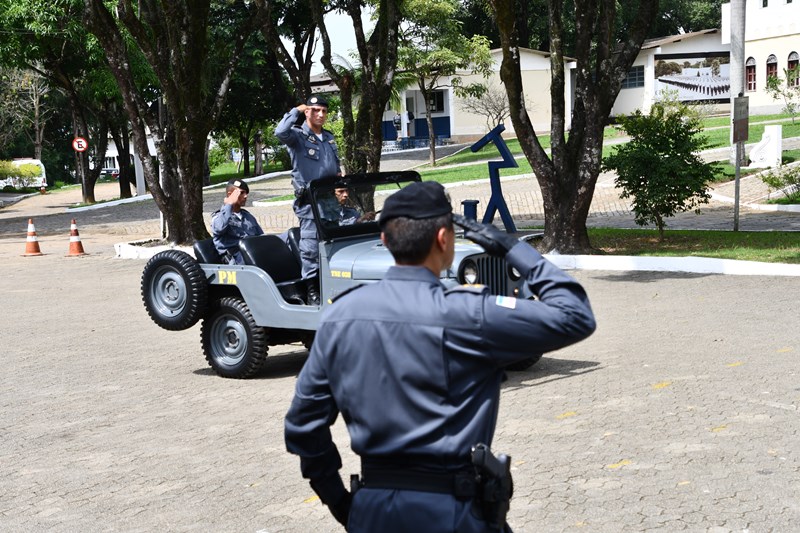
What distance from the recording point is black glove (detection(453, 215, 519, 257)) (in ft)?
10.1

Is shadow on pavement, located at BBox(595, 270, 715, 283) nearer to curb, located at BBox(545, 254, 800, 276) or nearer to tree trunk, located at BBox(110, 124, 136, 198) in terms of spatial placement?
curb, located at BBox(545, 254, 800, 276)

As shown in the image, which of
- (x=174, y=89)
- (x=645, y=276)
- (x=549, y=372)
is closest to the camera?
(x=549, y=372)

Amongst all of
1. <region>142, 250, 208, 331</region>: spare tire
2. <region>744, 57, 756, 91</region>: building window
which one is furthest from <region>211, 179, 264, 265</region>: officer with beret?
<region>744, 57, 756, 91</region>: building window

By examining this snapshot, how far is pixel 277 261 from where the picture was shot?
9.32 meters

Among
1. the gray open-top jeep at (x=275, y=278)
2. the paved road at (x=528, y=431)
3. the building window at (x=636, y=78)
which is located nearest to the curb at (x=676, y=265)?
the paved road at (x=528, y=431)

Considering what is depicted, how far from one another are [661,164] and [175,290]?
29.9 feet

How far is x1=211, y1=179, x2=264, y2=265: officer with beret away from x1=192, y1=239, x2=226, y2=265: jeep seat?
0.13ft

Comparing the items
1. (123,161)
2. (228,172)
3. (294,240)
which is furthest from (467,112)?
(294,240)

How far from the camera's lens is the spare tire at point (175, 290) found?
910 cm

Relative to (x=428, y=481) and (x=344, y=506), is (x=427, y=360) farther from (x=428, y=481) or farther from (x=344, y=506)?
(x=344, y=506)

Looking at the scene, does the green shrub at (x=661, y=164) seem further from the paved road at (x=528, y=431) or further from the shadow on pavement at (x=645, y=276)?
the paved road at (x=528, y=431)

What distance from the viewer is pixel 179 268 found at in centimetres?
913

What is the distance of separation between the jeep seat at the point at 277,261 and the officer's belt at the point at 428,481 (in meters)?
6.11

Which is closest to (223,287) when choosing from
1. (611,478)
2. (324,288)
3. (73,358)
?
(324,288)
